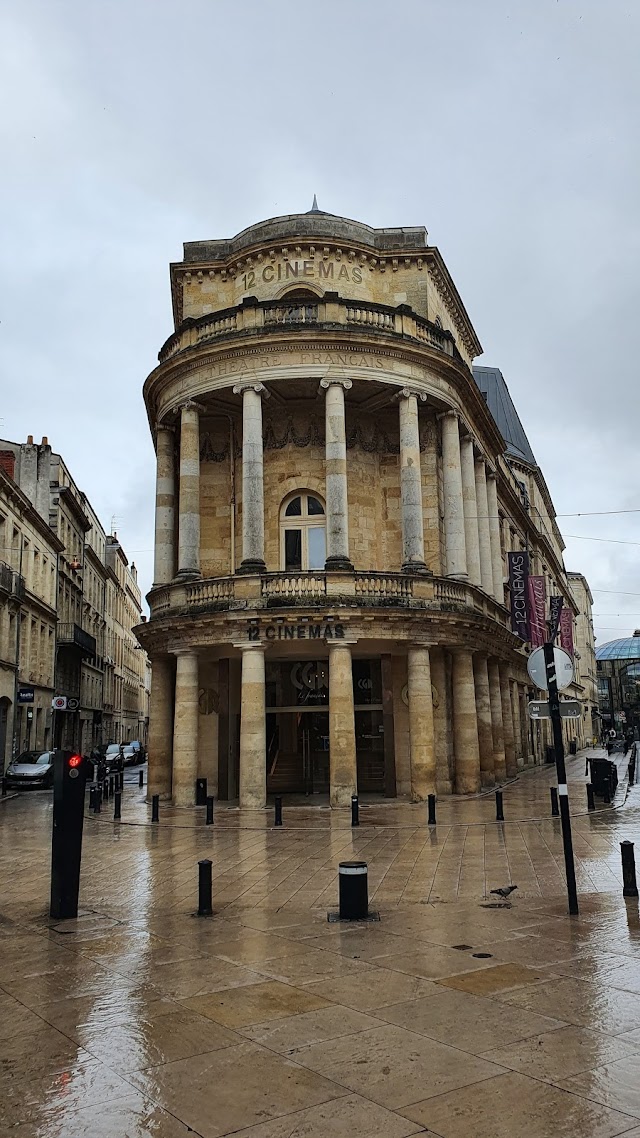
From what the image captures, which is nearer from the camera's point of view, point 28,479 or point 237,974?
point 237,974

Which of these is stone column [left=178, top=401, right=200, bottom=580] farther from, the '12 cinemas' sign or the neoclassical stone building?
the '12 cinemas' sign

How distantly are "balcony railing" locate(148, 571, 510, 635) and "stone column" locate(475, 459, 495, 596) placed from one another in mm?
6798

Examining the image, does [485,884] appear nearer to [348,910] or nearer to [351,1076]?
[348,910]

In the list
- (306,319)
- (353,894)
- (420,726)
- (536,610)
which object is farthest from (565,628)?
(353,894)

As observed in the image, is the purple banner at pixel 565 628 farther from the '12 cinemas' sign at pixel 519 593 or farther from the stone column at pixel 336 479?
the stone column at pixel 336 479

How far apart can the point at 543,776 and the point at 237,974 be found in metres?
29.6

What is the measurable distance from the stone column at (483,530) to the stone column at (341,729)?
32.4ft

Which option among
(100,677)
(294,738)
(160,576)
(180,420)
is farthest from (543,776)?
(100,677)

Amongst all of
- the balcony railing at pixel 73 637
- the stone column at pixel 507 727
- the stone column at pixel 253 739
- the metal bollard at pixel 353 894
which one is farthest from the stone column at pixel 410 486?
the balcony railing at pixel 73 637

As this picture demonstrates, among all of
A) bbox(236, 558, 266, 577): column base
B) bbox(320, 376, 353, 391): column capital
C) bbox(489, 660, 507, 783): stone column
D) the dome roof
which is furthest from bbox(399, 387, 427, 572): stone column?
the dome roof

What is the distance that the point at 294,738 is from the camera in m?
27.7

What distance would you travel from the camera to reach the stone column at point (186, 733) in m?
24.0

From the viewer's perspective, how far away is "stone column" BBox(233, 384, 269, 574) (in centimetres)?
2397

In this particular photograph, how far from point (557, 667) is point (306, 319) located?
17368 millimetres
